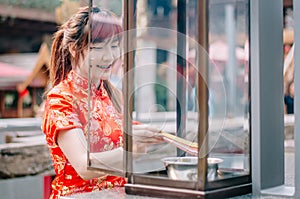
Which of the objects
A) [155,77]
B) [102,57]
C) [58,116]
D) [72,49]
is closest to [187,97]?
[155,77]

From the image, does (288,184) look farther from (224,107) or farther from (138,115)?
(138,115)

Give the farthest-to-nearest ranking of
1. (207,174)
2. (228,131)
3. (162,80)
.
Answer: (162,80) < (228,131) < (207,174)

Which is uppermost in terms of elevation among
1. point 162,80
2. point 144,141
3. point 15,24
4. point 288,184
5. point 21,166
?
point 15,24

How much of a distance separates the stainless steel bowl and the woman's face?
19.0 inches

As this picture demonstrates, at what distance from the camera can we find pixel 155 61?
46.4 inches

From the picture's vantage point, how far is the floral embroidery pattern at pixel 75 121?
1430 mm

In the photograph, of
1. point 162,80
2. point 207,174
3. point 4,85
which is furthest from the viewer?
point 4,85

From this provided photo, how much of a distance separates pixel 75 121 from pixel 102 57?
22 cm

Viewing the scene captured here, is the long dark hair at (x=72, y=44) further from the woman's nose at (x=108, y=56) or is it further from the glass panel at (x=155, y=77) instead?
the glass panel at (x=155, y=77)

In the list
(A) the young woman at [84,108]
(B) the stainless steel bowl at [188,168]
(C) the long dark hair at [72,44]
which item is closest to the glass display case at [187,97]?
(B) the stainless steel bowl at [188,168]

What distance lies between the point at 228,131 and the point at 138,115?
0.24 m

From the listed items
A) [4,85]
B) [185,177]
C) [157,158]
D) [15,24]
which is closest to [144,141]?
[157,158]

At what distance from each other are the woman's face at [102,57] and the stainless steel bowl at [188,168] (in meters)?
0.48

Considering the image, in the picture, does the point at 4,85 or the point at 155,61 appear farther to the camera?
the point at 4,85
